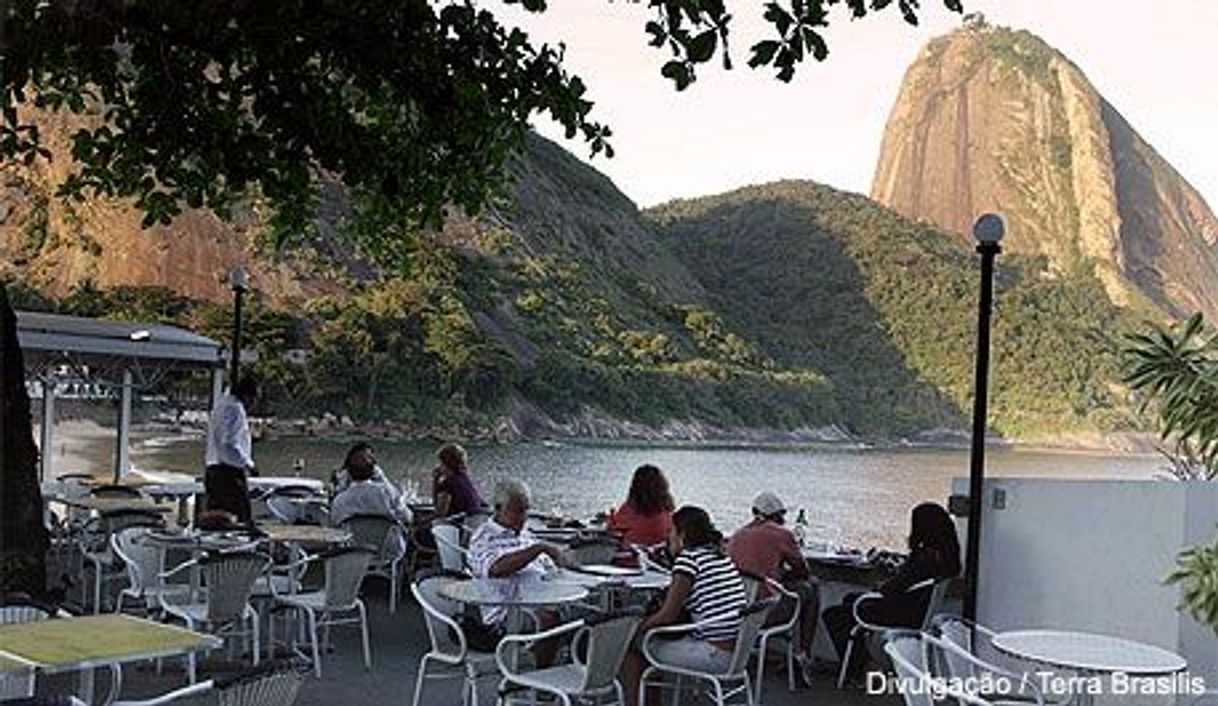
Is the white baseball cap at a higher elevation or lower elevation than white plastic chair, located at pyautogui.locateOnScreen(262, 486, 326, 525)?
higher

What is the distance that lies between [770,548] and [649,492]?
102cm

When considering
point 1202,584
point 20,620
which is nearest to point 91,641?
point 20,620

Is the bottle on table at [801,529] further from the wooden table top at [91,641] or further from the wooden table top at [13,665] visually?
the wooden table top at [13,665]

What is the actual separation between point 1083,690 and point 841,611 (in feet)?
7.75

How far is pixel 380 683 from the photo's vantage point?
21.6 ft

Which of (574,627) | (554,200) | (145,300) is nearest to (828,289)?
(554,200)

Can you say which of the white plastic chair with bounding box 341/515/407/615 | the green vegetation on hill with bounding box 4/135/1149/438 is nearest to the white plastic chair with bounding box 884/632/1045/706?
the white plastic chair with bounding box 341/515/407/615

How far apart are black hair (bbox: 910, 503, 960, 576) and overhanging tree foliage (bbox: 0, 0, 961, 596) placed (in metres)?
2.47

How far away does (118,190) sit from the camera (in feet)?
25.2

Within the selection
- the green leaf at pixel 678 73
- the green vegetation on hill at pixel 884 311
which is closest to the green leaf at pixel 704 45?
the green leaf at pixel 678 73

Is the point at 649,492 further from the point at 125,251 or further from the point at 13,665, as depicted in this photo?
the point at 125,251

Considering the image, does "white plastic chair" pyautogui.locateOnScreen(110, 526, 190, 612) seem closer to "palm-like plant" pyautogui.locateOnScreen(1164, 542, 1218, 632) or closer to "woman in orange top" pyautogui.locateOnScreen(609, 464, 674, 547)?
"woman in orange top" pyautogui.locateOnScreen(609, 464, 674, 547)

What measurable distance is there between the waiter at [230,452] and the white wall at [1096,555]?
461cm

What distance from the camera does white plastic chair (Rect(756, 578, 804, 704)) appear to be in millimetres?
6258
